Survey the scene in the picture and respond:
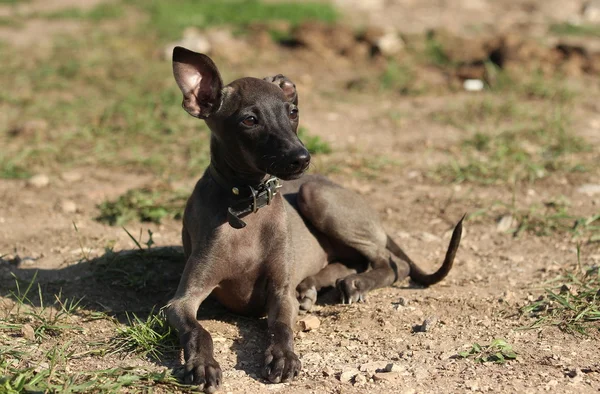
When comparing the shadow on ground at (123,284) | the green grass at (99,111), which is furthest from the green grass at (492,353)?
the green grass at (99,111)

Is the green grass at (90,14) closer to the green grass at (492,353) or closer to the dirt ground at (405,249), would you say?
the dirt ground at (405,249)

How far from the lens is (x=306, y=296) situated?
504 cm

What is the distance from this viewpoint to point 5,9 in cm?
1310

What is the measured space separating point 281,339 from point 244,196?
0.78 metres

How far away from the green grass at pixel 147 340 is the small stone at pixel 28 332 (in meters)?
0.40

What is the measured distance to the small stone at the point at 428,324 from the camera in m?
4.54

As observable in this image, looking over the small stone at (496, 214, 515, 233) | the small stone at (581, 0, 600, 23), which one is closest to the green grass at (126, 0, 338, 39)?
the small stone at (581, 0, 600, 23)

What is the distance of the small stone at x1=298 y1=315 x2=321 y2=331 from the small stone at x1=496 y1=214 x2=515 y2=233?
2034 millimetres

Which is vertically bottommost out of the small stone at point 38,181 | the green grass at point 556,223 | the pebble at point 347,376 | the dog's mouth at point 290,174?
the small stone at point 38,181

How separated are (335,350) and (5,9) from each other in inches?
416

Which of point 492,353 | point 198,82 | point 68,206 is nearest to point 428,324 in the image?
point 492,353

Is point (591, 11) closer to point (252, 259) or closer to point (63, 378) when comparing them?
point (252, 259)

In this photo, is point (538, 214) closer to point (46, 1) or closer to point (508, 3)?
point (508, 3)

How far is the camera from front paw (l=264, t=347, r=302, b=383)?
397cm
